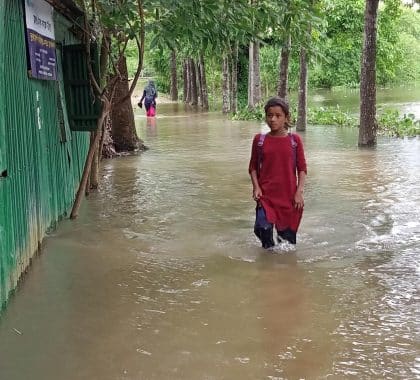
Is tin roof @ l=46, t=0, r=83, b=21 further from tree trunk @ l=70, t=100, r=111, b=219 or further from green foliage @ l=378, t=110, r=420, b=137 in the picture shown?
green foliage @ l=378, t=110, r=420, b=137

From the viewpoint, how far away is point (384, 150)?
1391 centimetres

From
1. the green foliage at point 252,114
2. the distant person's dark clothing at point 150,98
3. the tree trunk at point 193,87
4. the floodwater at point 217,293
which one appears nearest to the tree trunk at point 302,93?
the green foliage at point 252,114

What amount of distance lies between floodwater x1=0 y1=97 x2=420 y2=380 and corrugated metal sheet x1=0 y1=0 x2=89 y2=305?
0.93ft

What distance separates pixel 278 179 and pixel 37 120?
249 centimetres

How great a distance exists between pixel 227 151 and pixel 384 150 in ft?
11.5

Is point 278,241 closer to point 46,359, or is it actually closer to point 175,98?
point 46,359

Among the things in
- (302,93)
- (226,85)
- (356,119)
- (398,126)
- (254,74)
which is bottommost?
(398,126)

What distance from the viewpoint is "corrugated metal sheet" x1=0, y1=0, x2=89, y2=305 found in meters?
4.75

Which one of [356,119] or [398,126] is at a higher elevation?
[356,119]

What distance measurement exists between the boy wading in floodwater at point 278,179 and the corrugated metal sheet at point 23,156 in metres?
2.12

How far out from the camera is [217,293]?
5004 millimetres

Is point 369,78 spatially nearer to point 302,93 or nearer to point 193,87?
point 302,93

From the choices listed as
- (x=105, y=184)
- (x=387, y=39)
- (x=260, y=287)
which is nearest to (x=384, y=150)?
(x=105, y=184)

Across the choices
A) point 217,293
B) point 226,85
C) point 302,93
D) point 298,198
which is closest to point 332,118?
point 302,93
